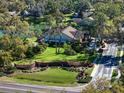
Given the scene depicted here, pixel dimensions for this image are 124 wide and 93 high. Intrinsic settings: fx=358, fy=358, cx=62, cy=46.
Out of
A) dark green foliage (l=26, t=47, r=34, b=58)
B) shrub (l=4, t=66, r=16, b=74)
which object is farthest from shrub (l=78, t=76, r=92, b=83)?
dark green foliage (l=26, t=47, r=34, b=58)

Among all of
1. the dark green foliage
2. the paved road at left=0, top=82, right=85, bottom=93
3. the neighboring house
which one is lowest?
the paved road at left=0, top=82, right=85, bottom=93

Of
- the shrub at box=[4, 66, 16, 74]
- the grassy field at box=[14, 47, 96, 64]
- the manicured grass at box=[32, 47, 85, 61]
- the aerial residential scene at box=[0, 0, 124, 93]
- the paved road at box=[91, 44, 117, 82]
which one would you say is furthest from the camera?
the manicured grass at box=[32, 47, 85, 61]

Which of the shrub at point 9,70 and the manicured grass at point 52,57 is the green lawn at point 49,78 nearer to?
the shrub at point 9,70

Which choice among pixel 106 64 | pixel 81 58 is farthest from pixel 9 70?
pixel 106 64

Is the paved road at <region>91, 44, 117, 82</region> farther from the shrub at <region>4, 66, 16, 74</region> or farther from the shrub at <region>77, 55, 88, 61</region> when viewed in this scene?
the shrub at <region>4, 66, 16, 74</region>

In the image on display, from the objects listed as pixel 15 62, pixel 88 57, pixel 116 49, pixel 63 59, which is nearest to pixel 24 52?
pixel 15 62

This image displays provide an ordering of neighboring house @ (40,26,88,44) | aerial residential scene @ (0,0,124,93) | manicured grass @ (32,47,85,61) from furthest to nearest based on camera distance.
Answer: neighboring house @ (40,26,88,44) < manicured grass @ (32,47,85,61) < aerial residential scene @ (0,0,124,93)

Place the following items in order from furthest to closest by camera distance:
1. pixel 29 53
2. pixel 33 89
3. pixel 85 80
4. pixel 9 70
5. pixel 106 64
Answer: pixel 29 53, pixel 106 64, pixel 9 70, pixel 85 80, pixel 33 89

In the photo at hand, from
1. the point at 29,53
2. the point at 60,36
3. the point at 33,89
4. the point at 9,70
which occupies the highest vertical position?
the point at 60,36

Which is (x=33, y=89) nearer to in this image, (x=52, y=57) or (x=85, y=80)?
(x=85, y=80)
